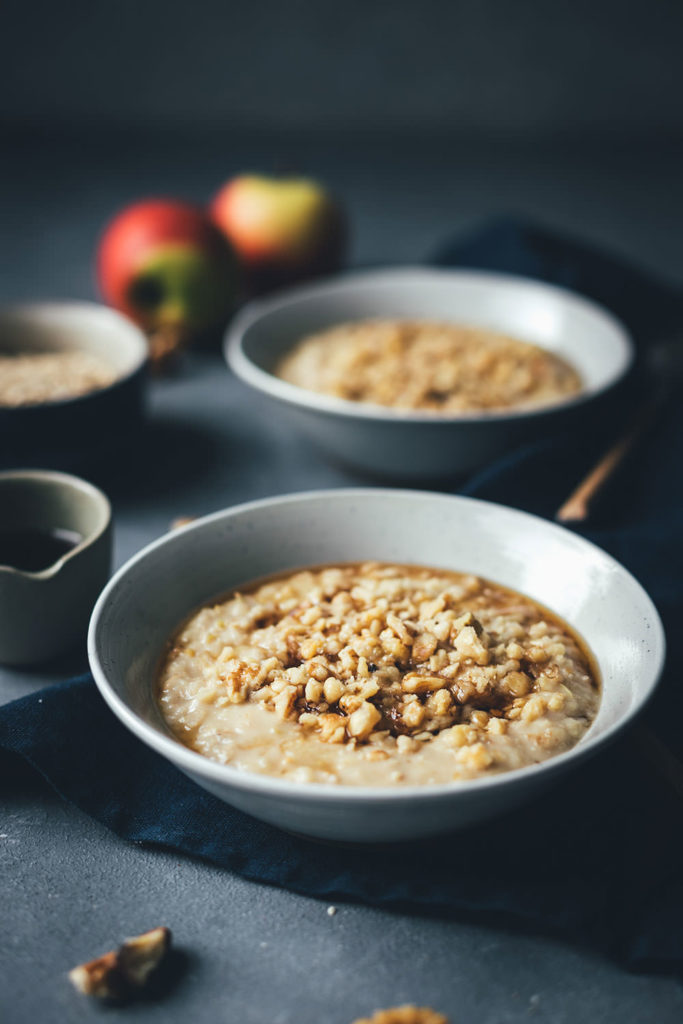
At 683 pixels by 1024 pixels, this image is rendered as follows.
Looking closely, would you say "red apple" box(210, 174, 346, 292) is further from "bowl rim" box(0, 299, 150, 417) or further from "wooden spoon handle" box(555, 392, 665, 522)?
"wooden spoon handle" box(555, 392, 665, 522)

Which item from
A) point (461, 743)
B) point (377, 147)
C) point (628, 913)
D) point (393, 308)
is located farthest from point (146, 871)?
point (377, 147)

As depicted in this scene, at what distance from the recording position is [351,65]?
4.38m

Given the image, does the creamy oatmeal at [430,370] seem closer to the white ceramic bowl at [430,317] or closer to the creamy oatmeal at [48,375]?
→ the white ceramic bowl at [430,317]

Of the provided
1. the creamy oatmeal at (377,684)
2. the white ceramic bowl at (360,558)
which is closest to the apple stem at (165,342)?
the white ceramic bowl at (360,558)

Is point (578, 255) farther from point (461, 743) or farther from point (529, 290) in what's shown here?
point (461, 743)

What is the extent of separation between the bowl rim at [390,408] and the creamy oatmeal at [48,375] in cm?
28

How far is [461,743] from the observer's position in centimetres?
122

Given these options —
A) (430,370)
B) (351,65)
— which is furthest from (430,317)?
(351,65)

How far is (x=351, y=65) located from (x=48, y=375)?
2773 mm

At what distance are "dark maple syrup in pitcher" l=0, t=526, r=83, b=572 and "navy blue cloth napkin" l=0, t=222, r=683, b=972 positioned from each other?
28cm

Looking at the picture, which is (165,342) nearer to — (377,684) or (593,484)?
(593,484)

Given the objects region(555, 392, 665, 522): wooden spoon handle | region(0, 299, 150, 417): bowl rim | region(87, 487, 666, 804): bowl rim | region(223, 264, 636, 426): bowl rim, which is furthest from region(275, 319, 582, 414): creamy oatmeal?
region(87, 487, 666, 804): bowl rim

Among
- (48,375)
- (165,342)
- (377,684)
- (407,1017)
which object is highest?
(377,684)

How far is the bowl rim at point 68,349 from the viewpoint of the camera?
1927mm
